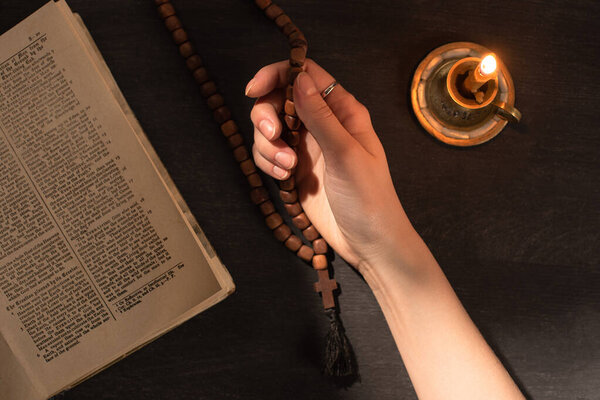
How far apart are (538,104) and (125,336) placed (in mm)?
821

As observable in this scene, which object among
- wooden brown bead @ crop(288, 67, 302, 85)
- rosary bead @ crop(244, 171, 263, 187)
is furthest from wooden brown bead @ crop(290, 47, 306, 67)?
rosary bead @ crop(244, 171, 263, 187)

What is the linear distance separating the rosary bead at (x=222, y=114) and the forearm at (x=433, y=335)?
348 mm

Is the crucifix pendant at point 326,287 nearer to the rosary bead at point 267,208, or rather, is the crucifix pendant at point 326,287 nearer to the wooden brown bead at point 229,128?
the rosary bead at point 267,208

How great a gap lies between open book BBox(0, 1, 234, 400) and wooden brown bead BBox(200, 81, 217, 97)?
0.45 ft

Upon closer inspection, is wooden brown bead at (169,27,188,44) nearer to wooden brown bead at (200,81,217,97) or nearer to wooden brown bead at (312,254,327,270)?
wooden brown bead at (200,81,217,97)

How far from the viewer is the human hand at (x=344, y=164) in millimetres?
641

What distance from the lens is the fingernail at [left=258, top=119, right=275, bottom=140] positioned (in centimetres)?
67

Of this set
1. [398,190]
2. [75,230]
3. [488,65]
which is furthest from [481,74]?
[75,230]

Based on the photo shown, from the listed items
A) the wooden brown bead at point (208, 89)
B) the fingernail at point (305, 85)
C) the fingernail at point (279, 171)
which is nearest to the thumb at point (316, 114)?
the fingernail at point (305, 85)

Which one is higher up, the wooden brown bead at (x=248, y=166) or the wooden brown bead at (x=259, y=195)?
the wooden brown bead at (x=248, y=166)

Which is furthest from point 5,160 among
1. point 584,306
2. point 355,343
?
point 584,306

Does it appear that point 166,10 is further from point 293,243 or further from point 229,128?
point 293,243

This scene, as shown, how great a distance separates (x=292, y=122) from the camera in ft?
2.24

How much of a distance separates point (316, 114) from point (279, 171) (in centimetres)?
15
